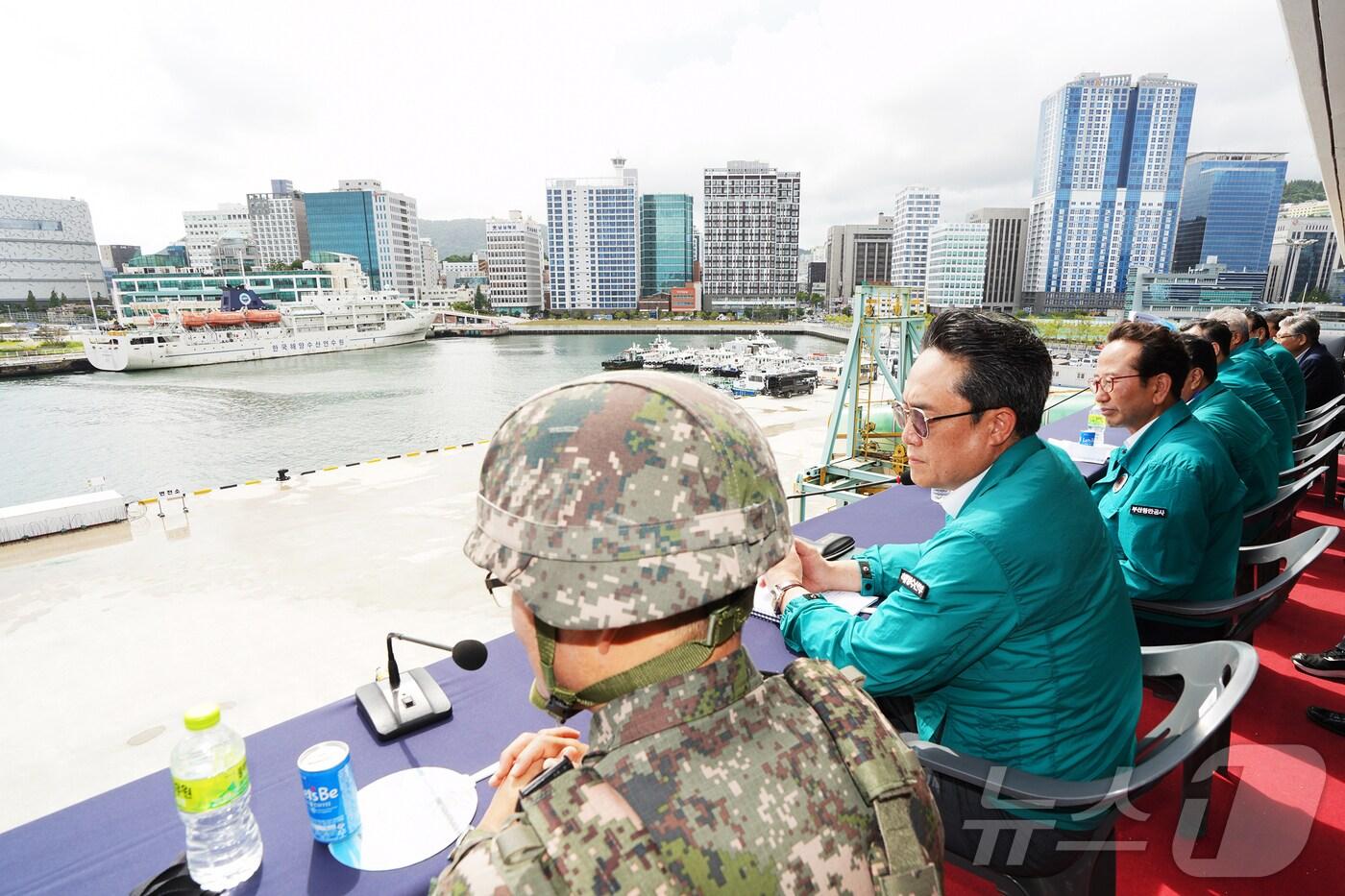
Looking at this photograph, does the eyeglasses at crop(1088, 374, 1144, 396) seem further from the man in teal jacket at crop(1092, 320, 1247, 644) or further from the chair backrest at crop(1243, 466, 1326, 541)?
the chair backrest at crop(1243, 466, 1326, 541)

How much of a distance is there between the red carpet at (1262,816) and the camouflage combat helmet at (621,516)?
4.20ft

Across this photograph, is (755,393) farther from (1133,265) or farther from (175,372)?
(1133,265)

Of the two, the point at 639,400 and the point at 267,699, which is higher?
the point at 639,400

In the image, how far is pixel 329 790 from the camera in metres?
0.99

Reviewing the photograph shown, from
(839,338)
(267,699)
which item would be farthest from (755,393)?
(839,338)

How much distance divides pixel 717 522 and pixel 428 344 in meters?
57.2

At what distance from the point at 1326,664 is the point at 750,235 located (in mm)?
76548

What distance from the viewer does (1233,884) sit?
1573mm

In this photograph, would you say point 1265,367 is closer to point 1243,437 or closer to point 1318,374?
point 1243,437

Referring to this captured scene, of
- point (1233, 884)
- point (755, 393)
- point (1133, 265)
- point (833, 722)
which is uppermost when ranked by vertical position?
point (1133, 265)

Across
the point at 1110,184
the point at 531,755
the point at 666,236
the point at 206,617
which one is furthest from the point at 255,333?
the point at 1110,184

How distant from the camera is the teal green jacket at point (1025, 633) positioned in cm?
112

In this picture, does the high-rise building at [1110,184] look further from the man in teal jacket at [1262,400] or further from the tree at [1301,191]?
the man in teal jacket at [1262,400]

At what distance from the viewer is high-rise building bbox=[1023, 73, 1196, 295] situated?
64.0 m
